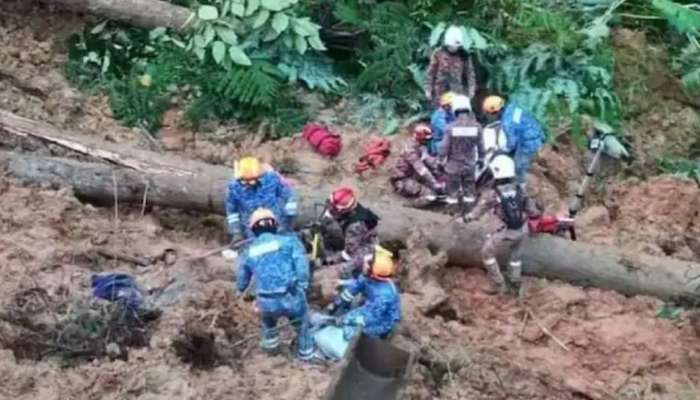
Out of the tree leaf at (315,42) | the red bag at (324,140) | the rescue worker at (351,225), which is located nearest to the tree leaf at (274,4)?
the tree leaf at (315,42)

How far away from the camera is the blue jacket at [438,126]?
1009cm

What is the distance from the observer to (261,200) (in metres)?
9.09

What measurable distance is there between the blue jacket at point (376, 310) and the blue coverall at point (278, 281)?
1.03 feet

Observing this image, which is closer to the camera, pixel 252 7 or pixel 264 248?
pixel 264 248

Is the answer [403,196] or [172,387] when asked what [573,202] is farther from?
[172,387]

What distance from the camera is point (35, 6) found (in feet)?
39.7

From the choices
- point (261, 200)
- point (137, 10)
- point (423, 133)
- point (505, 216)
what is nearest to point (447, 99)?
point (423, 133)

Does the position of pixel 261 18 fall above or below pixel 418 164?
above

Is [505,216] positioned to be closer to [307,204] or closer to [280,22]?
[307,204]

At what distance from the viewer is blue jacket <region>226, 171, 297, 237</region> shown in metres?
9.07

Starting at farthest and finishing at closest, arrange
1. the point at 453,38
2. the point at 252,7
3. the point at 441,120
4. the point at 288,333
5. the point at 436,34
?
1. the point at 252,7
2. the point at 436,34
3. the point at 453,38
4. the point at 441,120
5. the point at 288,333

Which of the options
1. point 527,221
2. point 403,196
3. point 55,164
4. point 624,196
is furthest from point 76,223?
point 624,196

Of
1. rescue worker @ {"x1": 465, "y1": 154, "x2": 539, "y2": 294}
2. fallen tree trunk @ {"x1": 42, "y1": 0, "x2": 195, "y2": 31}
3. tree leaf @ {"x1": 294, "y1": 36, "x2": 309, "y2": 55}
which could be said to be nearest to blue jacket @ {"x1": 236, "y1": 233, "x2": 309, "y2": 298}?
rescue worker @ {"x1": 465, "y1": 154, "x2": 539, "y2": 294}

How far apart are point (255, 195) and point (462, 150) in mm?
1695
